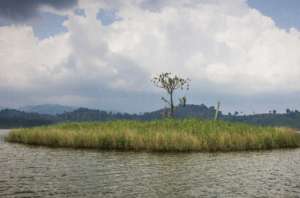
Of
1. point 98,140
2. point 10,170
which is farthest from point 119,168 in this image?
point 98,140

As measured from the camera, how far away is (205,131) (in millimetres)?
28125

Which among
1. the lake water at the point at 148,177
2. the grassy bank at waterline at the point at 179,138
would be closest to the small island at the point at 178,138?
the grassy bank at waterline at the point at 179,138

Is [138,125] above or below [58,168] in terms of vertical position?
above

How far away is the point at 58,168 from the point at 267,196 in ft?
38.8

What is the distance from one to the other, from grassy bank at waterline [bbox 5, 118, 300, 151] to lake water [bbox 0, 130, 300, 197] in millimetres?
5580

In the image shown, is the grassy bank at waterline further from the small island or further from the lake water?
the lake water

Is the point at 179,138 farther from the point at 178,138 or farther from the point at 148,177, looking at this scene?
the point at 148,177

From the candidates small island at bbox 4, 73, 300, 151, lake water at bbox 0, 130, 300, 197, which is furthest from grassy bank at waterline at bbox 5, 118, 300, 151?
lake water at bbox 0, 130, 300, 197

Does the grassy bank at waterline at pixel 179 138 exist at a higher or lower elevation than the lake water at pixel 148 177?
A: higher

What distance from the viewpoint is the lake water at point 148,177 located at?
10875 millimetres

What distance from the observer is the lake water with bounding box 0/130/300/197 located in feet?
35.7

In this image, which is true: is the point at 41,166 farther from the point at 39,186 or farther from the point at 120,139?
the point at 120,139

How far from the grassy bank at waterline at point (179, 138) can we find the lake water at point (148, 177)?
18.3ft

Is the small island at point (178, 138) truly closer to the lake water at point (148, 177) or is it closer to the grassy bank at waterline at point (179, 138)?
the grassy bank at waterline at point (179, 138)
